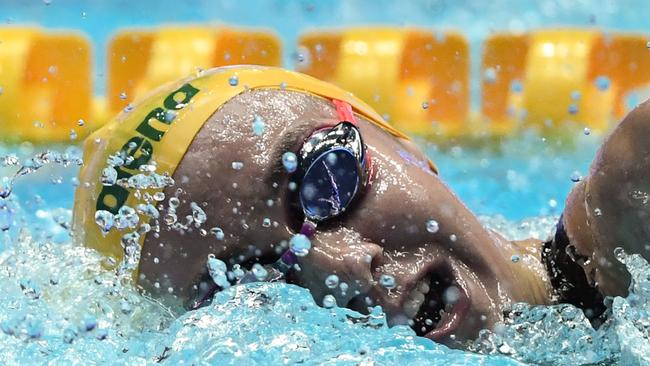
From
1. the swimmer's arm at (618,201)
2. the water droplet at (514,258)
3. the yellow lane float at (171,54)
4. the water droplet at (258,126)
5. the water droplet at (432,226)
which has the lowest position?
the water droplet at (258,126)

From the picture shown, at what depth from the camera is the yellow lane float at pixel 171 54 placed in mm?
3891

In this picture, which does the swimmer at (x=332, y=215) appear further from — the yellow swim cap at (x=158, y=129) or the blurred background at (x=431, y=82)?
the blurred background at (x=431, y=82)

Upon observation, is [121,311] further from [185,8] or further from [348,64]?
[185,8]

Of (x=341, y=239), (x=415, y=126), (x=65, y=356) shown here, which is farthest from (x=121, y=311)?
(x=415, y=126)

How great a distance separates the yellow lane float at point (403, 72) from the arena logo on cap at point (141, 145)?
2.42 m

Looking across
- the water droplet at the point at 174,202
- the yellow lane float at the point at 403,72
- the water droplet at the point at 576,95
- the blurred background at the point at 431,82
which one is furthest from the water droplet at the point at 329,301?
the water droplet at the point at 576,95

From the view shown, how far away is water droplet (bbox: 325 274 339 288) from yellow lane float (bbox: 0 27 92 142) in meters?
2.73

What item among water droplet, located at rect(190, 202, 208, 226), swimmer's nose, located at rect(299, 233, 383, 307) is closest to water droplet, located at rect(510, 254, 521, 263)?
swimmer's nose, located at rect(299, 233, 383, 307)

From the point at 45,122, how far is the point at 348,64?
1295 mm

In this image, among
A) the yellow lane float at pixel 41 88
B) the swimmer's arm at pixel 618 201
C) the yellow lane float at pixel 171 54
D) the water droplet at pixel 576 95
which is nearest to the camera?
the swimmer's arm at pixel 618 201

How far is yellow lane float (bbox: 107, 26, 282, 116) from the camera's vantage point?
3.89m

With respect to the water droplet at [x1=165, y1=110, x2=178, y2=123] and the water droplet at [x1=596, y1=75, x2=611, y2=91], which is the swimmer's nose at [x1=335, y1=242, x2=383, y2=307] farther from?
the water droplet at [x1=596, y1=75, x2=611, y2=91]

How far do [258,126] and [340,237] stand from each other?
20 cm

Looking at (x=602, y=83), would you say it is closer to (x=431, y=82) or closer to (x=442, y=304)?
(x=431, y=82)
